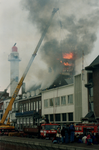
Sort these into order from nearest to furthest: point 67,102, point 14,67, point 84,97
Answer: point 84,97
point 67,102
point 14,67

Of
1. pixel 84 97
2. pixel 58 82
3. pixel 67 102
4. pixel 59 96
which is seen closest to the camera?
pixel 84 97

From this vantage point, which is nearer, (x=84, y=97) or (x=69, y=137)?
(x=69, y=137)

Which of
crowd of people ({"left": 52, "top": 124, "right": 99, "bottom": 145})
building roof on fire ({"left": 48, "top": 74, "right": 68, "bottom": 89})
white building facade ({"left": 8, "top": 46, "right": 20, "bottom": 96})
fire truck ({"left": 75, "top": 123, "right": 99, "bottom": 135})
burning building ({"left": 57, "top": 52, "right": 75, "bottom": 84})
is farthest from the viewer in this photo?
white building facade ({"left": 8, "top": 46, "right": 20, "bottom": 96})

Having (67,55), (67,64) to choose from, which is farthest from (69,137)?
(67,64)

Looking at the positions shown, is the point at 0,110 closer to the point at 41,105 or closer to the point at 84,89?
the point at 41,105

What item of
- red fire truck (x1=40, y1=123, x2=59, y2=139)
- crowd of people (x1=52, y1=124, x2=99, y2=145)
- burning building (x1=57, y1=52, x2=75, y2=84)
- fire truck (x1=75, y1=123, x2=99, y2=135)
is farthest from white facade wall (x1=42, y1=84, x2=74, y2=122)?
crowd of people (x1=52, y1=124, x2=99, y2=145)

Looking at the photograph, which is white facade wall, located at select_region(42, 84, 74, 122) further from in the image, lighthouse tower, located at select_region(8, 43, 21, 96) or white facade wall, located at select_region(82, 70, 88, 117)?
lighthouse tower, located at select_region(8, 43, 21, 96)

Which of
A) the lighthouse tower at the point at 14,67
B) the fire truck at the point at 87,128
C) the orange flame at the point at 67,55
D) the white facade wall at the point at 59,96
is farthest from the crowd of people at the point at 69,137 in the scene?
the lighthouse tower at the point at 14,67

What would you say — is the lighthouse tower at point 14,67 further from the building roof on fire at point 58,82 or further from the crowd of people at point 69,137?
the crowd of people at point 69,137

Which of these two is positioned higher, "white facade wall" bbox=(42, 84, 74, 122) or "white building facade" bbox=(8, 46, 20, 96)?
"white building facade" bbox=(8, 46, 20, 96)

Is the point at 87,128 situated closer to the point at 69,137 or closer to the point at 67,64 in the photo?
the point at 69,137

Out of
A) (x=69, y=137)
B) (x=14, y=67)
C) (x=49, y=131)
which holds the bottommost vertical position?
(x=49, y=131)

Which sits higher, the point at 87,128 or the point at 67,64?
the point at 67,64

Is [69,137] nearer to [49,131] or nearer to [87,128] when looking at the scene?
[87,128]
